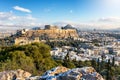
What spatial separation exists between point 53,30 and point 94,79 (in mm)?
130579

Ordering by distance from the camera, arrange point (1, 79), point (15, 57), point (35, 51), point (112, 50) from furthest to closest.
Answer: point (112, 50)
point (35, 51)
point (15, 57)
point (1, 79)

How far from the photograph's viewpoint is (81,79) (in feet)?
20.6

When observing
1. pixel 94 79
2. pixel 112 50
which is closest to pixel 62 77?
pixel 94 79

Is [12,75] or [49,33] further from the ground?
[12,75]

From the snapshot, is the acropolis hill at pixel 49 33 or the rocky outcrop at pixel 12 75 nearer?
the rocky outcrop at pixel 12 75

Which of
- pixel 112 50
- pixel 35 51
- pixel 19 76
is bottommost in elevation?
pixel 112 50

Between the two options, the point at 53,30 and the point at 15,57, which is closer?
the point at 15,57

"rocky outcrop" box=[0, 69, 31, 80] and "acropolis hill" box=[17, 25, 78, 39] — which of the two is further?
"acropolis hill" box=[17, 25, 78, 39]

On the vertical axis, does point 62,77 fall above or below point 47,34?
above

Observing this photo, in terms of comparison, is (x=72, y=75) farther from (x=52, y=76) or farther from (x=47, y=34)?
(x=47, y=34)

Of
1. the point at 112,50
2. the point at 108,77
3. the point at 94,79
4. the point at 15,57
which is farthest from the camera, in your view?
the point at 112,50

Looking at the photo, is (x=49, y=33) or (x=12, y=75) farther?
(x=49, y=33)

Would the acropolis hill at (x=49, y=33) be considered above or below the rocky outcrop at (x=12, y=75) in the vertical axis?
below

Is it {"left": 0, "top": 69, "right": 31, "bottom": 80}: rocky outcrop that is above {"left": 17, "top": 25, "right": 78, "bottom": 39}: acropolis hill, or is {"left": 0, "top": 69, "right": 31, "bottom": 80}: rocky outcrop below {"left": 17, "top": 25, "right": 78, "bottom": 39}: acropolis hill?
above
